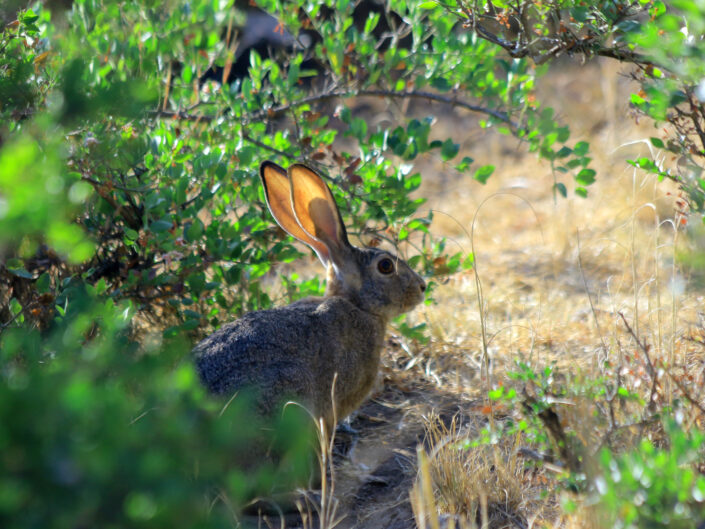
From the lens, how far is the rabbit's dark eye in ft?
16.9

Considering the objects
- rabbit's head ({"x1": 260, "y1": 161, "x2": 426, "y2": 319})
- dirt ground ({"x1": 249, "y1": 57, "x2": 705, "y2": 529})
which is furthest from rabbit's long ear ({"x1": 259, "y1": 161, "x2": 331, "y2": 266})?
dirt ground ({"x1": 249, "y1": 57, "x2": 705, "y2": 529})

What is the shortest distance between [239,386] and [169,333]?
2.94 feet

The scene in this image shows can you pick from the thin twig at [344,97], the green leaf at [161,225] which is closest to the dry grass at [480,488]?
the green leaf at [161,225]

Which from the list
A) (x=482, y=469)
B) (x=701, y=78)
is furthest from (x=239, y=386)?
(x=701, y=78)

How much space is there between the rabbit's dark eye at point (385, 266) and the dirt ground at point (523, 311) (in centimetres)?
51

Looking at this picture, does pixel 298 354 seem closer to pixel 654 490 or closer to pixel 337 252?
pixel 337 252

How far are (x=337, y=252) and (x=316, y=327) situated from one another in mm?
811

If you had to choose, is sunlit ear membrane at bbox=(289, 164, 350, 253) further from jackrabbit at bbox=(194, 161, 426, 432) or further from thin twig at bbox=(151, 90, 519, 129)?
thin twig at bbox=(151, 90, 519, 129)

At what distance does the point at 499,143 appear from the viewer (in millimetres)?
11383

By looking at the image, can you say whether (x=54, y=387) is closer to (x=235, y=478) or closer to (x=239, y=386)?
(x=235, y=478)

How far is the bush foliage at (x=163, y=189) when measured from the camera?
1604 mm

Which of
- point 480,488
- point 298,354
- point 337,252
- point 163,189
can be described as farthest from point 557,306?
point 163,189

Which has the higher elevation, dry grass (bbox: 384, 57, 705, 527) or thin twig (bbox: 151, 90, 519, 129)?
thin twig (bbox: 151, 90, 519, 129)

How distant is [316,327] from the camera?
4.45 metres
